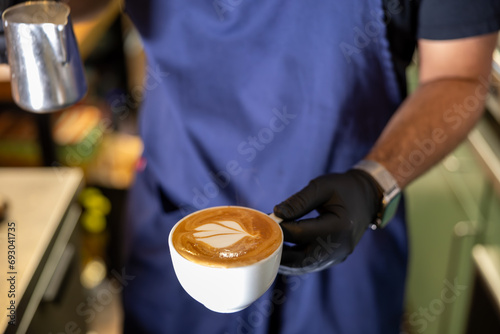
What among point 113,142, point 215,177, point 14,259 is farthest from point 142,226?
point 113,142

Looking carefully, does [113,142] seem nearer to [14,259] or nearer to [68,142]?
[68,142]

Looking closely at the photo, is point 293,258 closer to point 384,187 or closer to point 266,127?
point 384,187

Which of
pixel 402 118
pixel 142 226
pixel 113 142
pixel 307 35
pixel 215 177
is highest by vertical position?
pixel 307 35

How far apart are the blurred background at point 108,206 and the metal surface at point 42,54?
0.26m

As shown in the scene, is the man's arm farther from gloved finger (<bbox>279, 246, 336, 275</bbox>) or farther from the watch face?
gloved finger (<bbox>279, 246, 336, 275</bbox>)

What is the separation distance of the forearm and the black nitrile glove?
0.12 m

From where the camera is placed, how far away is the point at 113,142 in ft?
8.54

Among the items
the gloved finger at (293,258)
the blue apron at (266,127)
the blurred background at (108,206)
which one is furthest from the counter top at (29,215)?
the gloved finger at (293,258)

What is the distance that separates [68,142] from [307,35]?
4.99 feet

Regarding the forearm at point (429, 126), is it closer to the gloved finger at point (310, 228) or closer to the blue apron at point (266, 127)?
the blue apron at point (266, 127)

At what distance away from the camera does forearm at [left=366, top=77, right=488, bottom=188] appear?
0.96 m

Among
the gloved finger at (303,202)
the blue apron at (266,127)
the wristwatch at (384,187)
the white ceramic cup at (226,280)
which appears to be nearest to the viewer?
the white ceramic cup at (226,280)

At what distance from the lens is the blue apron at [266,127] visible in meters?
1.02

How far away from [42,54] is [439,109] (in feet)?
2.22
